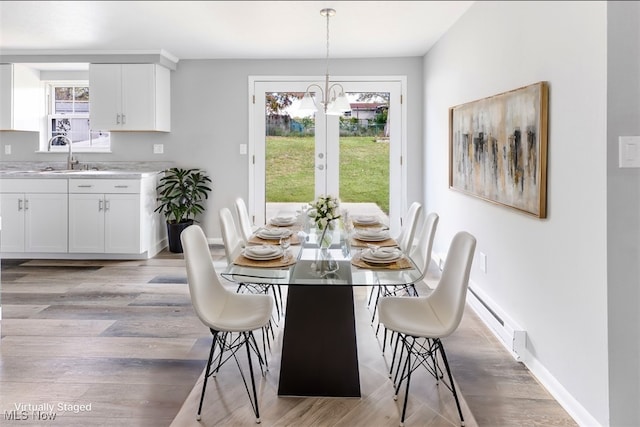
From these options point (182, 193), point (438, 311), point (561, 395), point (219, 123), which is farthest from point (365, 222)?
point (219, 123)

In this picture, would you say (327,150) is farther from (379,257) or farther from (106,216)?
(379,257)

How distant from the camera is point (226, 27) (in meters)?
4.17

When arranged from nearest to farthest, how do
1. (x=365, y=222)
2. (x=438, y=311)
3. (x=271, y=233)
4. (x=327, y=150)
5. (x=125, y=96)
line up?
(x=438, y=311) < (x=271, y=233) < (x=365, y=222) < (x=125, y=96) < (x=327, y=150)

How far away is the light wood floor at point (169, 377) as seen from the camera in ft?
6.75

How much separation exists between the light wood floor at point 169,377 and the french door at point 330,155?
7.33 feet

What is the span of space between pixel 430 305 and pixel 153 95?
4.25 meters

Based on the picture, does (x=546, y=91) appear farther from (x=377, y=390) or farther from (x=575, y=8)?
(x=377, y=390)

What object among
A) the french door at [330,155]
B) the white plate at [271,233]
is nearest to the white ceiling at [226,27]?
the french door at [330,155]

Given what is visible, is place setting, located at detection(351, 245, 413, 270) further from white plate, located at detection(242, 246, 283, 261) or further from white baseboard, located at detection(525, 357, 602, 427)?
white baseboard, located at detection(525, 357, 602, 427)

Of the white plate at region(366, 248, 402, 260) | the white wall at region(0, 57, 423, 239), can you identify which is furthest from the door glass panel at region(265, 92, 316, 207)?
the white plate at region(366, 248, 402, 260)

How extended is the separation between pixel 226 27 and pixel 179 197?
2.16m

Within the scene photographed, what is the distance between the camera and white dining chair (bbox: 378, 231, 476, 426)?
6.57 feet

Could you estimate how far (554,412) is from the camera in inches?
82.0

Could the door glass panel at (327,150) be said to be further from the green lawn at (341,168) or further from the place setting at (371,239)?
the place setting at (371,239)
